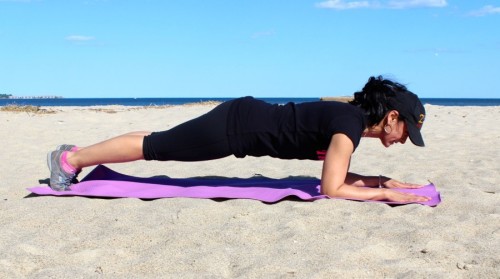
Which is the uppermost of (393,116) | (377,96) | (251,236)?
(377,96)

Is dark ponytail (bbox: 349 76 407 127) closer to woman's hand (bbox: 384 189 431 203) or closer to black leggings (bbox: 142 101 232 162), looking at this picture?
woman's hand (bbox: 384 189 431 203)

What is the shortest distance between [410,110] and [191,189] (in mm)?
1574

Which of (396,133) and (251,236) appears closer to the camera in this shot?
(251,236)

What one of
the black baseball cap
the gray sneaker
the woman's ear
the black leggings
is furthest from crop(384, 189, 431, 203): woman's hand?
the gray sneaker

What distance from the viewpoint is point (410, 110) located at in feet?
12.3

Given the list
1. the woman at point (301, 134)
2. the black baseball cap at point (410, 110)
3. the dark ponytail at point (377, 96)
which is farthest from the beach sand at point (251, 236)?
the dark ponytail at point (377, 96)

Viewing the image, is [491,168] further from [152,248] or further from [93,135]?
[93,135]

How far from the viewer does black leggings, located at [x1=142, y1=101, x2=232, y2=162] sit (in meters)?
3.93

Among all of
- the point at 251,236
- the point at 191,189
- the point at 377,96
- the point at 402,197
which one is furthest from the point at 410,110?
the point at 191,189

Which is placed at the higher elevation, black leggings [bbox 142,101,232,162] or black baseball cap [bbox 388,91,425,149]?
black baseball cap [bbox 388,91,425,149]

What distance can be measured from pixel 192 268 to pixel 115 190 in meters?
1.68

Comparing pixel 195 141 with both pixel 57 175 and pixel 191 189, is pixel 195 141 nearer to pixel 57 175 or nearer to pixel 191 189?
pixel 191 189

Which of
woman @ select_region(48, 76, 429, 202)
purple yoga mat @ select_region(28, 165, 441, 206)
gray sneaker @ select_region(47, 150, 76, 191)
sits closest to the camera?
woman @ select_region(48, 76, 429, 202)

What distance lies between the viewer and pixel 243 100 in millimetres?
4035
